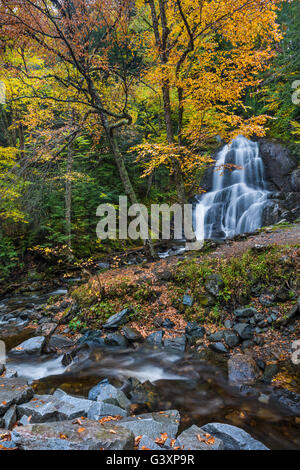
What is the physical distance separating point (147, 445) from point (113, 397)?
1227mm

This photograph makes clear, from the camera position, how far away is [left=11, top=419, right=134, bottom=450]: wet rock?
2.38m

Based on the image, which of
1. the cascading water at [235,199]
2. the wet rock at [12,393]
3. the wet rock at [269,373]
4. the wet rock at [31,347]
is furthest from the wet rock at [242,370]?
the cascading water at [235,199]

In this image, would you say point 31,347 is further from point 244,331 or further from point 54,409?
point 244,331

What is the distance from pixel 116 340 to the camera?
18.3ft

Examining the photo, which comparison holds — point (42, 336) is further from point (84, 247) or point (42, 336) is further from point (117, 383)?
point (84, 247)

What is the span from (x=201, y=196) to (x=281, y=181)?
4503mm

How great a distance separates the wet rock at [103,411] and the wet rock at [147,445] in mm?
799

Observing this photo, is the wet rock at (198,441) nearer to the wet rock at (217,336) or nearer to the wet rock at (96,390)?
the wet rock at (96,390)

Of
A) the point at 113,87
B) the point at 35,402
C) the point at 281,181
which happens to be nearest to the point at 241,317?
the point at 35,402

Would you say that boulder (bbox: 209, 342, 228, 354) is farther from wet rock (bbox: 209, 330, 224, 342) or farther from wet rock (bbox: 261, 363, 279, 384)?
wet rock (bbox: 261, 363, 279, 384)

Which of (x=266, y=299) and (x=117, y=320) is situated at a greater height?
(x=266, y=299)

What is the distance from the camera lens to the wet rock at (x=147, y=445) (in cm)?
252

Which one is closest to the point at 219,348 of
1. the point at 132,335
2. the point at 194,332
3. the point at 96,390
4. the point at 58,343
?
A: the point at 194,332

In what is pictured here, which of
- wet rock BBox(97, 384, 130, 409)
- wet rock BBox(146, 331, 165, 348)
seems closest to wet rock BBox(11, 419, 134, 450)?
wet rock BBox(97, 384, 130, 409)
